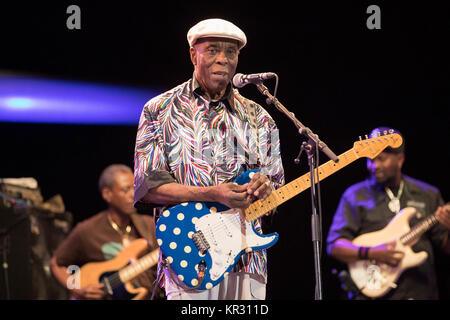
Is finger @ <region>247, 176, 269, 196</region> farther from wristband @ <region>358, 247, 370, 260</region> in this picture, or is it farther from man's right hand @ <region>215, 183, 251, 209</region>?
wristband @ <region>358, 247, 370, 260</region>

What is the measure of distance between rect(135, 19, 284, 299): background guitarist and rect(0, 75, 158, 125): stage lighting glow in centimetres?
251

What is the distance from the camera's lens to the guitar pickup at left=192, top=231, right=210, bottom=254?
9.82ft

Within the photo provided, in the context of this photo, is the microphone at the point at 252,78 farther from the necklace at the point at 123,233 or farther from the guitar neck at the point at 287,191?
the necklace at the point at 123,233

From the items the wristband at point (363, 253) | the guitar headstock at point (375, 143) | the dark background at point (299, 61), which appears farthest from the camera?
the wristband at point (363, 253)

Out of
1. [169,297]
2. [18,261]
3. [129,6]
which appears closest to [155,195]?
[169,297]

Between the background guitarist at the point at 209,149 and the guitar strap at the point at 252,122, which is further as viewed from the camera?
the guitar strap at the point at 252,122

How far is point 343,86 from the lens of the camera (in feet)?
18.8

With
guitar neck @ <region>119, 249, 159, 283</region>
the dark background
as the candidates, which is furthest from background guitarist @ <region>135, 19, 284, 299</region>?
guitar neck @ <region>119, 249, 159, 283</region>

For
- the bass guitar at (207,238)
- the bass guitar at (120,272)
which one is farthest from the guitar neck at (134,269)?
the bass guitar at (207,238)

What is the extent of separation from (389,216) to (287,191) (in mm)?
2668

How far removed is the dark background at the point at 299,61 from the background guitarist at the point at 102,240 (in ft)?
3.88

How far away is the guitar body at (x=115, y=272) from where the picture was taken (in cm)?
555

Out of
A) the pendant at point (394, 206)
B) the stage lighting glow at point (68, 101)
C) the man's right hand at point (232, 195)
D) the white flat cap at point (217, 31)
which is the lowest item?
the man's right hand at point (232, 195)

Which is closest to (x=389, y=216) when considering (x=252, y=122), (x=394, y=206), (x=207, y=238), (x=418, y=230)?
(x=394, y=206)
